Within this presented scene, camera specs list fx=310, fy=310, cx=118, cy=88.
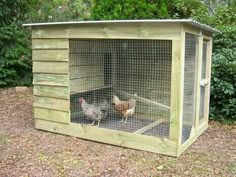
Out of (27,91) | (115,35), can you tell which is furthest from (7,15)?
(115,35)

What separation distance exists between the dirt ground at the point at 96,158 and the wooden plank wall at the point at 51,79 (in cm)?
34

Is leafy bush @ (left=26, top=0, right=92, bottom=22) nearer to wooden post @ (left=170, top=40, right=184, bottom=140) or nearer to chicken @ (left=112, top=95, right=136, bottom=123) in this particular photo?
chicken @ (left=112, top=95, right=136, bottom=123)

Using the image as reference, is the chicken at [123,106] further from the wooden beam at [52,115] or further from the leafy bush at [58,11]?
the leafy bush at [58,11]

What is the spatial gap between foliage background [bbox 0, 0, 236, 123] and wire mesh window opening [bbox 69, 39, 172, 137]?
136cm

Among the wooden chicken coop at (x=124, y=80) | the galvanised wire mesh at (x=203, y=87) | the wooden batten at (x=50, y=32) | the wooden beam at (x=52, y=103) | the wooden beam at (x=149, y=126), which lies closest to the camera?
the wooden chicken coop at (x=124, y=80)

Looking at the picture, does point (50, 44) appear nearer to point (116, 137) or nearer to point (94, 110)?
point (94, 110)

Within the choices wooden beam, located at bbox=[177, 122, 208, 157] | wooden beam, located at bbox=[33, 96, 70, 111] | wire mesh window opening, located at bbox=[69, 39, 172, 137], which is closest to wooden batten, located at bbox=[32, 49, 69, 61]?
wire mesh window opening, located at bbox=[69, 39, 172, 137]

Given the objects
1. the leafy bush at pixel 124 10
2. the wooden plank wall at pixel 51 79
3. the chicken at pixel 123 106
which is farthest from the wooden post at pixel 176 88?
the leafy bush at pixel 124 10

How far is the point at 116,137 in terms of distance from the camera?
4.11 metres

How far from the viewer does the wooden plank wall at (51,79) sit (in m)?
4.38

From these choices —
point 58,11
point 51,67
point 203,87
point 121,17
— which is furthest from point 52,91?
point 58,11

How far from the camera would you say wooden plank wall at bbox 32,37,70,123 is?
4.38 m

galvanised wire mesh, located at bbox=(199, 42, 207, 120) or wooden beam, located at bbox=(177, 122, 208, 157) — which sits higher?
galvanised wire mesh, located at bbox=(199, 42, 207, 120)

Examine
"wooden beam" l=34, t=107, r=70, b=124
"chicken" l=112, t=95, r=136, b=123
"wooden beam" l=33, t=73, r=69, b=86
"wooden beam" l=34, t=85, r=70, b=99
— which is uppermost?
"wooden beam" l=33, t=73, r=69, b=86
